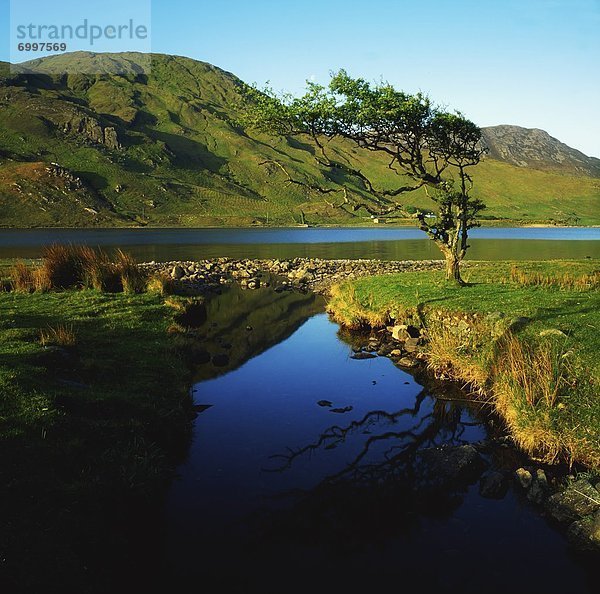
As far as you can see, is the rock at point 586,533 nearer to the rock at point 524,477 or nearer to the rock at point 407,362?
the rock at point 524,477

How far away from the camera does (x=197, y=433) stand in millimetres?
13133

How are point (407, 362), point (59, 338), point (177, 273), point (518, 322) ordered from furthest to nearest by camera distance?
point (177, 273), point (407, 362), point (518, 322), point (59, 338)

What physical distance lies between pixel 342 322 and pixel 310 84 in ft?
44.9

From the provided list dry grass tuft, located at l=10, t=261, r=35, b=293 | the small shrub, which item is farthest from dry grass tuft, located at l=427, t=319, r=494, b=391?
dry grass tuft, located at l=10, t=261, r=35, b=293

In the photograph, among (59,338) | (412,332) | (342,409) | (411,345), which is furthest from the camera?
(412,332)

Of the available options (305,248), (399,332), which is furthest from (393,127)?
(305,248)

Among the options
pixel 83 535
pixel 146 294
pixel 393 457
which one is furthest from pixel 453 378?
pixel 146 294

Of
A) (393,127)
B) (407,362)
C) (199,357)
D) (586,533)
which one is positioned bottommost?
(586,533)

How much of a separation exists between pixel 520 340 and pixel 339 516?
9338 mm

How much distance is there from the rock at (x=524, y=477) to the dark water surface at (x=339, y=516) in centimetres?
39

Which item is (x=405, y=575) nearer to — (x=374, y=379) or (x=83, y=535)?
(x=83, y=535)

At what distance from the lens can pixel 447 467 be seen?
36.1 feet

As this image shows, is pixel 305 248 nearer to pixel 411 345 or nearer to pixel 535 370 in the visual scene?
pixel 411 345

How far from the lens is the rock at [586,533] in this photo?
8336 millimetres
